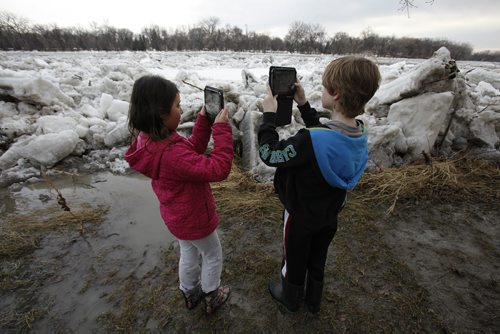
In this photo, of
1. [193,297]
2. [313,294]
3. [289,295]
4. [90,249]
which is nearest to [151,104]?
[193,297]

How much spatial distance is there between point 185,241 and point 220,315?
26.6 inches

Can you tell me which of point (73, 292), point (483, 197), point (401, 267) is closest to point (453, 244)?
point (401, 267)

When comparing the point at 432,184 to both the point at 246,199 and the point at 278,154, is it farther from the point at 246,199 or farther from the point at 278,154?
the point at 278,154

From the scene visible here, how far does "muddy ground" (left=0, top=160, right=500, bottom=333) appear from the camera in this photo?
72.7 inches

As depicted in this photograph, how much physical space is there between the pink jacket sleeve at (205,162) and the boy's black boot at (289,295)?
975mm

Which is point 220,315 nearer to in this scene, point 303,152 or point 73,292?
point 73,292

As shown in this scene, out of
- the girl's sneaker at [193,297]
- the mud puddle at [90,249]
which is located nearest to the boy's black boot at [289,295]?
the girl's sneaker at [193,297]

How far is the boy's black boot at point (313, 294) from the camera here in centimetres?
180

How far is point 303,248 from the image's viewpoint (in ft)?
5.23

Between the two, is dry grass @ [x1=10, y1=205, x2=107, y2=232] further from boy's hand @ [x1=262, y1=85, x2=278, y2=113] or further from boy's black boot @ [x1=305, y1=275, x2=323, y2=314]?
boy's hand @ [x1=262, y1=85, x2=278, y2=113]

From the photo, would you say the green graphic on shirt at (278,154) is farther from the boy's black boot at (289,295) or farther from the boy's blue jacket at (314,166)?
the boy's black boot at (289,295)

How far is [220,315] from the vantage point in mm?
1882

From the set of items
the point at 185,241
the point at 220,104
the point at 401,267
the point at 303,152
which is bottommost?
the point at 401,267

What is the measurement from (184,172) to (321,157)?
66 centimetres
